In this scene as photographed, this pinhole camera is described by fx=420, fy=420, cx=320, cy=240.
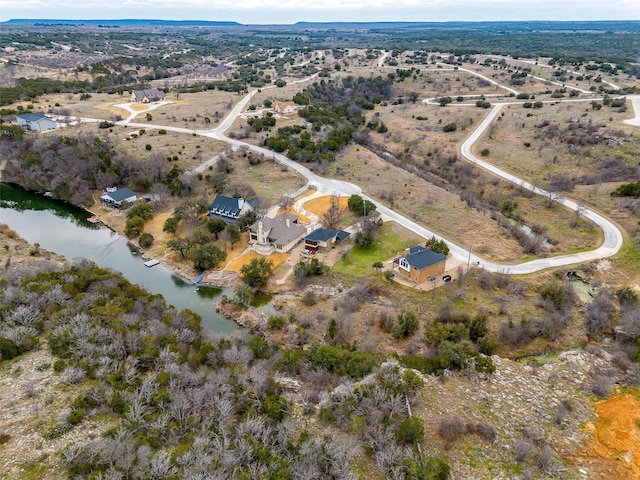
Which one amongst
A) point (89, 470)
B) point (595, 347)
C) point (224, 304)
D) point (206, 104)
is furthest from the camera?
point (206, 104)

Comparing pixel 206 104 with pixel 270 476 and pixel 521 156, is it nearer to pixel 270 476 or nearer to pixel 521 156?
pixel 521 156

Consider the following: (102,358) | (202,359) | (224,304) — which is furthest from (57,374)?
(224,304)

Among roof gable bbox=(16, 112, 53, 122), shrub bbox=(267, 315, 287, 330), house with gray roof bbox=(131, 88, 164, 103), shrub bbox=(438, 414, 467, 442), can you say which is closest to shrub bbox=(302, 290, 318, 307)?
shrub bbox=(267, 315, 287, 330)

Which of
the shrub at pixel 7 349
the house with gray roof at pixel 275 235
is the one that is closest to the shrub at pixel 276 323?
the house with gray roof at pixel 275 235

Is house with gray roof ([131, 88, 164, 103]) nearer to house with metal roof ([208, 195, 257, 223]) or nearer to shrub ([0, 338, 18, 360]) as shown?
house with metal roof ([208, 195, 257, 223])

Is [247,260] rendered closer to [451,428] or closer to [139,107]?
[451,428]

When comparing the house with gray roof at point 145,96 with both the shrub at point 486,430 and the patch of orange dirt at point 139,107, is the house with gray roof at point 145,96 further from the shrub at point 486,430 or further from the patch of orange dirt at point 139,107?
the shrub at point 486,430
